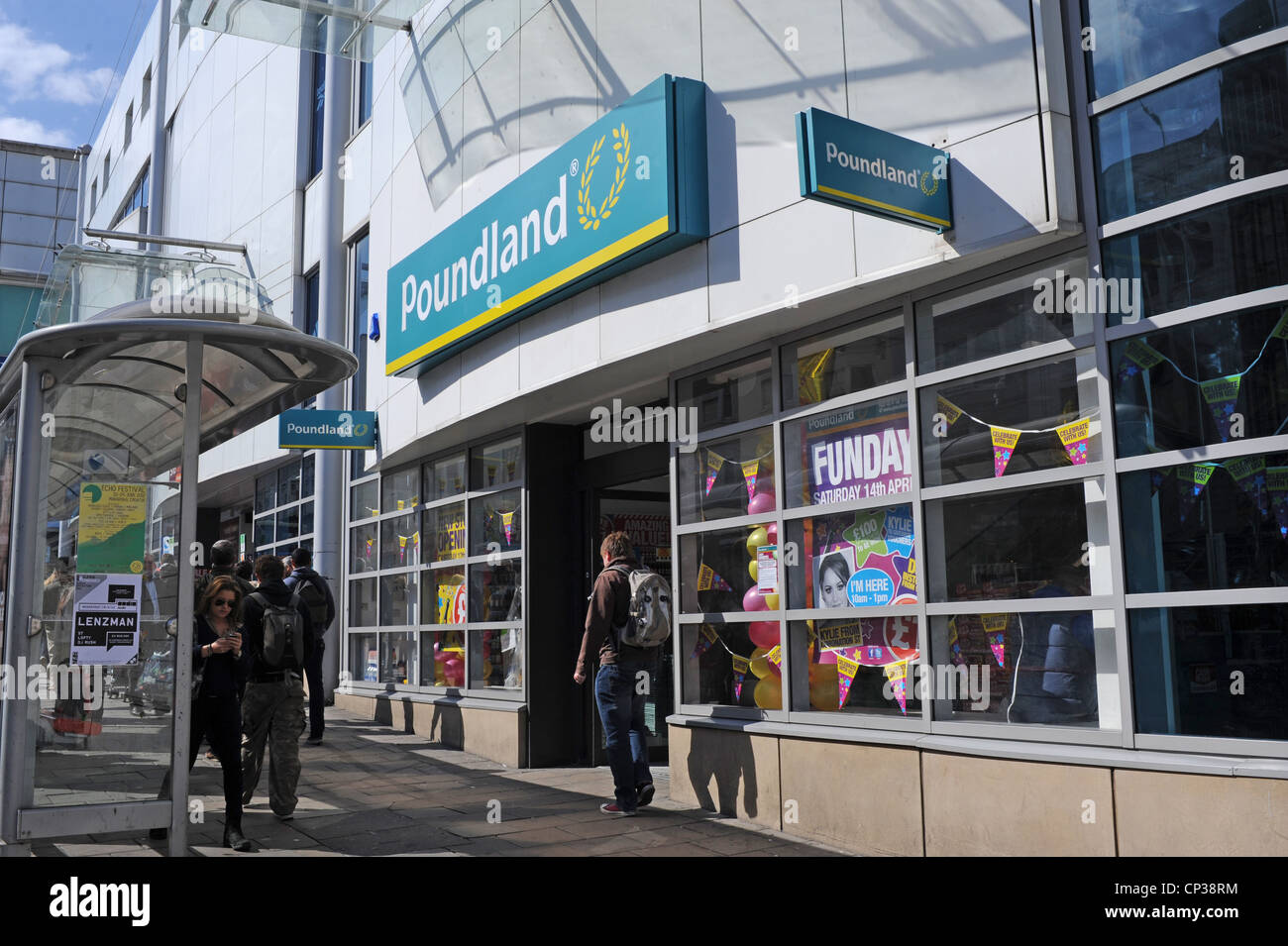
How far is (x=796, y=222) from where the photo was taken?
653cm

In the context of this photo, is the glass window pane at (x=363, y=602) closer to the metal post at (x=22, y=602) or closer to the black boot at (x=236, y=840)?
the black boot at (x=236, y=840)

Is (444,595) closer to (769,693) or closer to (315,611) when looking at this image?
(315,611)

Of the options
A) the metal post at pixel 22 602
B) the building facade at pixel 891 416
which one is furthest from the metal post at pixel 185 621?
the building facade at pixel 891 416

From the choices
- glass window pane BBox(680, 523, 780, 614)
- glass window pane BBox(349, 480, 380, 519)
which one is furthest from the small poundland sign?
glass window pane BBox(680, 523, 780, 614)

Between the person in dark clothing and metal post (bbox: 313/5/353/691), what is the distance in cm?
789

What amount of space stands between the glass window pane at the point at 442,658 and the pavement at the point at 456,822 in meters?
1.45

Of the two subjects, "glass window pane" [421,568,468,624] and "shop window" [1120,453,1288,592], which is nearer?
"shop window" [1120,453,1288,592]

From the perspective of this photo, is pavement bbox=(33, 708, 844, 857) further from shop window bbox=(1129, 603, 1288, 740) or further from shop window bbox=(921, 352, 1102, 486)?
shop window bbox=(921, 352, 1102, 486)

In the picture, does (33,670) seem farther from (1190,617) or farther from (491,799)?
(1190,617)

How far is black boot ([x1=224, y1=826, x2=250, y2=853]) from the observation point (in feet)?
19.5

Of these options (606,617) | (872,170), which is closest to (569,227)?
(606,617)

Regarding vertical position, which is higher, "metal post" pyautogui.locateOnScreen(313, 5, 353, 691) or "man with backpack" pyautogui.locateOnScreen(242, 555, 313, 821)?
"metal post" pyautogui.locateOnScreen(313, 5, 353, 691)

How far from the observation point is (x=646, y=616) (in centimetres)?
719

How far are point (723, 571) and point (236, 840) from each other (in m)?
3.46
